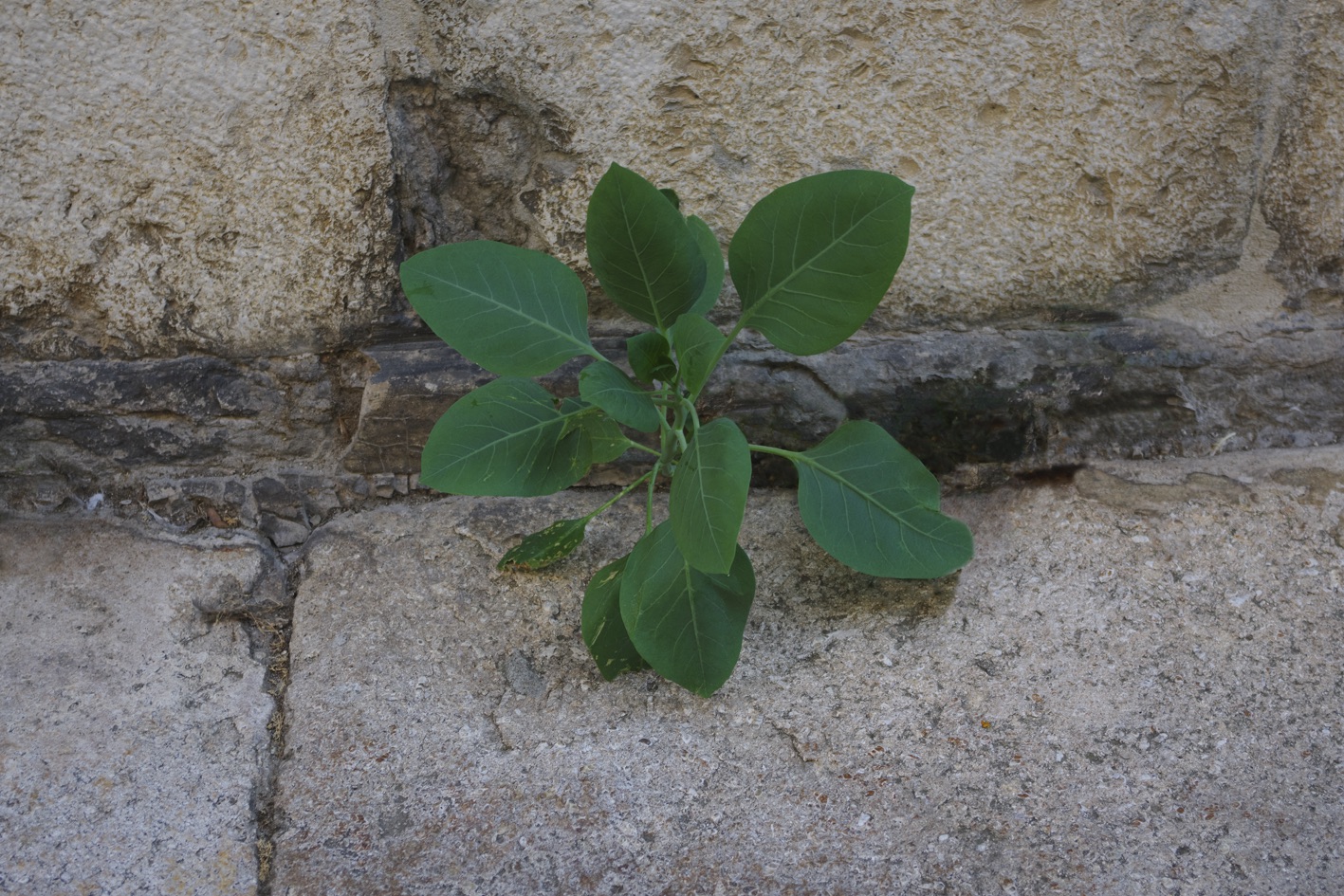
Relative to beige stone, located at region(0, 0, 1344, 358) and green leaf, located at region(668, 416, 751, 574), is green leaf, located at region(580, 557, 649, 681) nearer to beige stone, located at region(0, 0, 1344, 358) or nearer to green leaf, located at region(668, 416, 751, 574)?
green leaf, located at region(668, 416, 751, 574)

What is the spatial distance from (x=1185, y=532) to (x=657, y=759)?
0.67m

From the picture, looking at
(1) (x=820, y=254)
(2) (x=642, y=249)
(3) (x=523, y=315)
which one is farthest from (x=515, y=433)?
(1) (x=820, y=254)

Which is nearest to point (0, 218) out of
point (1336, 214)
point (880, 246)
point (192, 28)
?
point (192, 28)

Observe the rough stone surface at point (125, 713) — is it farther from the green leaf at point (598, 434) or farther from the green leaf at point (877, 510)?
the green leaf at point (877, 510)

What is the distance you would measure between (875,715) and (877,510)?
20 centimetres

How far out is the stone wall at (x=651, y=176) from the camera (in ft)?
3.61

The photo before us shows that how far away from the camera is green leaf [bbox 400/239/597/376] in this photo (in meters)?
0.87

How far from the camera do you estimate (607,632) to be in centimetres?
92

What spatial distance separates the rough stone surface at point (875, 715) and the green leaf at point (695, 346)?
302 mm

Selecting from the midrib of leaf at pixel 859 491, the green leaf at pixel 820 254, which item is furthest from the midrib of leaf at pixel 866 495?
the green leaf at pixel 820 254

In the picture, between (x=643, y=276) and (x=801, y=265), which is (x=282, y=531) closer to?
(x=643, y=276)

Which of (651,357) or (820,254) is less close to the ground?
(820,254)

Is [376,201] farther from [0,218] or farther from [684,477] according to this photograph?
[684,477]

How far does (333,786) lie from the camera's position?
2.78 ft
